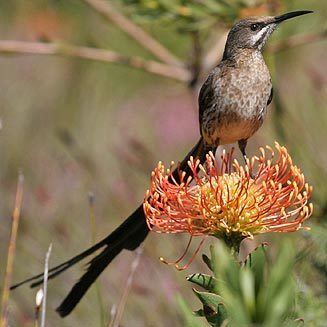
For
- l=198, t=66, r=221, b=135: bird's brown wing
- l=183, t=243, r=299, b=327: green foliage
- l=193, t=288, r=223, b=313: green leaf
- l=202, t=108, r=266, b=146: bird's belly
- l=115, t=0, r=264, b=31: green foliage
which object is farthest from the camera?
l=115, t=0, r=264, b=31: green foliage

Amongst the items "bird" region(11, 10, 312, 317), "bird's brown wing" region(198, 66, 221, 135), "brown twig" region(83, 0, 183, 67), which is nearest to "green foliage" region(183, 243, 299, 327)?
"bird" region(11, 10, 312, 317)

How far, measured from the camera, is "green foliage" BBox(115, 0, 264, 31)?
9.92ft

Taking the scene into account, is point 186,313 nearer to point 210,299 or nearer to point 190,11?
point 210,299

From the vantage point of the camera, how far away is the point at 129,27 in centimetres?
360

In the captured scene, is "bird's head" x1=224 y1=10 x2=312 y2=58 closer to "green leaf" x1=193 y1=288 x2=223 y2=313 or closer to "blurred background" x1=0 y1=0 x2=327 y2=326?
"blurred background" x1=0 y1=0 x2=327 y2=326

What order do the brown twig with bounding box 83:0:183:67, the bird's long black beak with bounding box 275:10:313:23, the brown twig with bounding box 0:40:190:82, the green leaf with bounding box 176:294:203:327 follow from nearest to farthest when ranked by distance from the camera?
the green leaf with bounding box 176:294:203:327
the bird's long black beak with bounding box 275:10:313:23
the brown twig with bounding box 0:40:190:82
the brown twig with bounding box 83:0:183:67

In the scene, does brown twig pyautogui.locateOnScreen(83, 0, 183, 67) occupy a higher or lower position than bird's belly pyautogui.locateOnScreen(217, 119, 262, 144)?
higher

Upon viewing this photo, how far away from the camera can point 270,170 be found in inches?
67.7

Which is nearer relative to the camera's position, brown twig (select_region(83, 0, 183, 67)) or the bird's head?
the bird's head

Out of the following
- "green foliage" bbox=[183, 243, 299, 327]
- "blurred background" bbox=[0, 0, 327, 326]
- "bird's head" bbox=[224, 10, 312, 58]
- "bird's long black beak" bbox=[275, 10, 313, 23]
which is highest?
"bird's long black beak" bbox=[275, 10, 313, 23]

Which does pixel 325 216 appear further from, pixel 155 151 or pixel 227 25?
pixel 155 151

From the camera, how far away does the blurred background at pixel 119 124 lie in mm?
3098

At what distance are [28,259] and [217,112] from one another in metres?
1.15

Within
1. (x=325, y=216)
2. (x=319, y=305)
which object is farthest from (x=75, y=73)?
(x=319, y=305)
